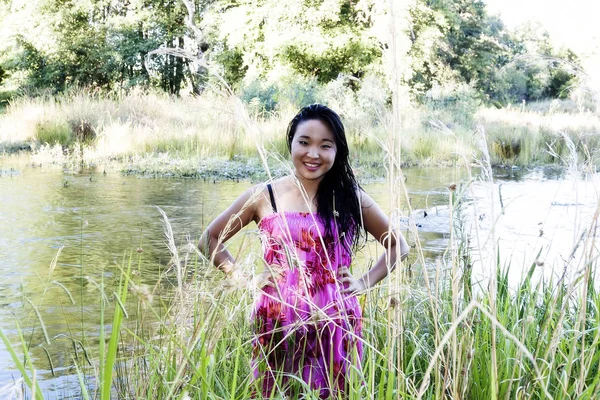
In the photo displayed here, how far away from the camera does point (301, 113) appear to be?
2572 millimetres

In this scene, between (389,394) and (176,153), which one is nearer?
(389,394)

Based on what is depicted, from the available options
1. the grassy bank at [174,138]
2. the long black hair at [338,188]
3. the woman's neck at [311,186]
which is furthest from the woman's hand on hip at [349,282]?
the grassy bank at [174,138]

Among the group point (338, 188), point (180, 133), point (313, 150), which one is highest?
point (313, 150)

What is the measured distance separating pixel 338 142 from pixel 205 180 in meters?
8.95

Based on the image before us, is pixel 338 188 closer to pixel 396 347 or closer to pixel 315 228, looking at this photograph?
pixel 315 228

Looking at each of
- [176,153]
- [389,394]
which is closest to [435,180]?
[176,153]

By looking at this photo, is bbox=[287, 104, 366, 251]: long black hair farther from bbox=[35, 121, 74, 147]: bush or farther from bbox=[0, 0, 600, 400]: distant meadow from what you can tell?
bbox=[35, 121, 74, 147]: bush

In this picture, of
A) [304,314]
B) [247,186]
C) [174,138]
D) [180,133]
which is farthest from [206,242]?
[180,133]

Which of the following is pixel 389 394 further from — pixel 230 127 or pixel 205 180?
pixel 230 127

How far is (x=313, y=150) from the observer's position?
8.11 ft

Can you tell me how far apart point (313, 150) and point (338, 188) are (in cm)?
19

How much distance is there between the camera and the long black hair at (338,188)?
2486 millimetres

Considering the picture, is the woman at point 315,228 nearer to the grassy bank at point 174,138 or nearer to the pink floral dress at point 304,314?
the pink floral dress at point 304,314

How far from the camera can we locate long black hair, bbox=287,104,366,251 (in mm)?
2486
